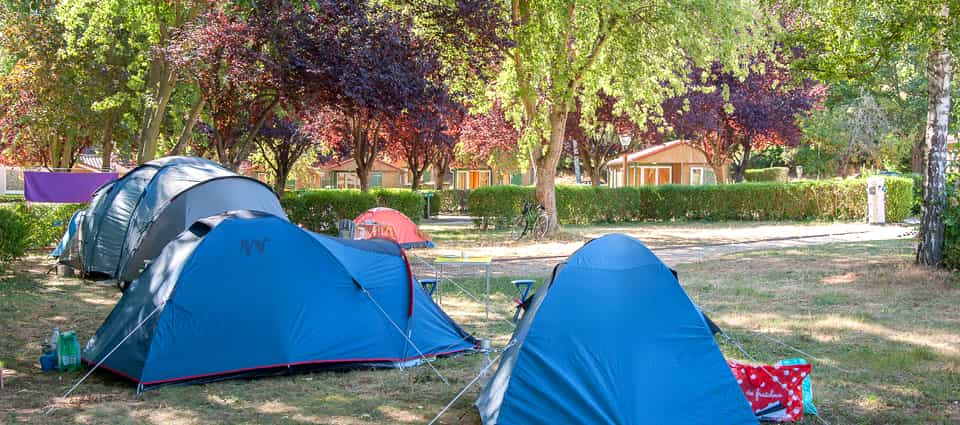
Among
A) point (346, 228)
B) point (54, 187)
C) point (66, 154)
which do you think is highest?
point (66, 154)

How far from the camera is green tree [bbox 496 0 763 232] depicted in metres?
16.6

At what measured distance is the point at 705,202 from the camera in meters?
26.8

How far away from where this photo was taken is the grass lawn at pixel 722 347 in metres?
5.81

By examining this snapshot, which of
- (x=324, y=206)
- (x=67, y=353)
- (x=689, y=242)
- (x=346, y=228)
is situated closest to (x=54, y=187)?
(x=324, y=206)

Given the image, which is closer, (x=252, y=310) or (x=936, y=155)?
(x=252, y=310)

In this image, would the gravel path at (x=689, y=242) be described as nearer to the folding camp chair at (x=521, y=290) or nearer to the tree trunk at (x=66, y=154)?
the folding camp chair at (x=521, y=290)

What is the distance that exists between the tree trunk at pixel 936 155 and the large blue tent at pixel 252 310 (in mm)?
8059

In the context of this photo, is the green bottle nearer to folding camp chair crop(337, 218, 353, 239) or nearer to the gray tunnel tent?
the gray tunnel tent

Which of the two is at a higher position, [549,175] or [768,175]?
[768,175]

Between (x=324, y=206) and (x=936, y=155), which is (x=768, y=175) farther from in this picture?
(x=936, y=155)

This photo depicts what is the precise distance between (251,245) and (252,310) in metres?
0.54

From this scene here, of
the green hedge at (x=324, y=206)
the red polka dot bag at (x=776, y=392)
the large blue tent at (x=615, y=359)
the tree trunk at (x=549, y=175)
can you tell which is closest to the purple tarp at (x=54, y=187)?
the green hedge at (x=324, y=206)

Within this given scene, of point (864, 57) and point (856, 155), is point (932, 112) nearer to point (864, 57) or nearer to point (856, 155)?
point (864, 57)

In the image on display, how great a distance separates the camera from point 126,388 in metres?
6.42
